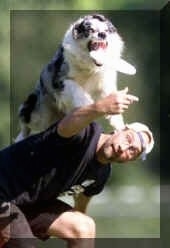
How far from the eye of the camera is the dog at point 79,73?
2.25 m

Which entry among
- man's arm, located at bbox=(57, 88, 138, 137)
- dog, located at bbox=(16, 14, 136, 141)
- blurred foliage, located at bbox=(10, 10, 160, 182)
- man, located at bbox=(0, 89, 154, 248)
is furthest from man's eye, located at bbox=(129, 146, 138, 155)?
blurred foliage, located at bbox=(10, 10, 160, 182)

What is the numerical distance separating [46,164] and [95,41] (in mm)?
Result: 593

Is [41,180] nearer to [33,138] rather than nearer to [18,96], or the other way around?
[33,138]

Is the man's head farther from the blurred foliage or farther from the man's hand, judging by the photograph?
the blurred foliage

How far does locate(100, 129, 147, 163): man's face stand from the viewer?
1.81m

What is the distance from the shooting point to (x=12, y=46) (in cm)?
289

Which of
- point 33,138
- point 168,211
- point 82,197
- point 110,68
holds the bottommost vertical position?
point 168,211

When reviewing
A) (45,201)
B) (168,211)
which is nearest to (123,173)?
(168,211)

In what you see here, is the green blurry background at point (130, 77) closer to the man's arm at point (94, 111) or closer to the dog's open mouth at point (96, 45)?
the dog's open mouth at point (96, 45)

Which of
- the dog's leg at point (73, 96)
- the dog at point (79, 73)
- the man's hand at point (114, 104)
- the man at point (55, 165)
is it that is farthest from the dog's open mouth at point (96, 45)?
the man's hand at point (114, 104)

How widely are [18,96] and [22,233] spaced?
3.63 feet

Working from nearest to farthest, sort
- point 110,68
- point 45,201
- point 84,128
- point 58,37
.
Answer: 1. point 84,128
2. point 45,201
3. point 110,68
4. point 58,37

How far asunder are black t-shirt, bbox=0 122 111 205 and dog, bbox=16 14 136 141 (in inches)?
18.8

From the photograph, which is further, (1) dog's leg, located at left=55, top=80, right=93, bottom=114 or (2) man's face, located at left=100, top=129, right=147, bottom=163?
(1) dog's leg, located at left=55, top=80, right=93, bottom=114
